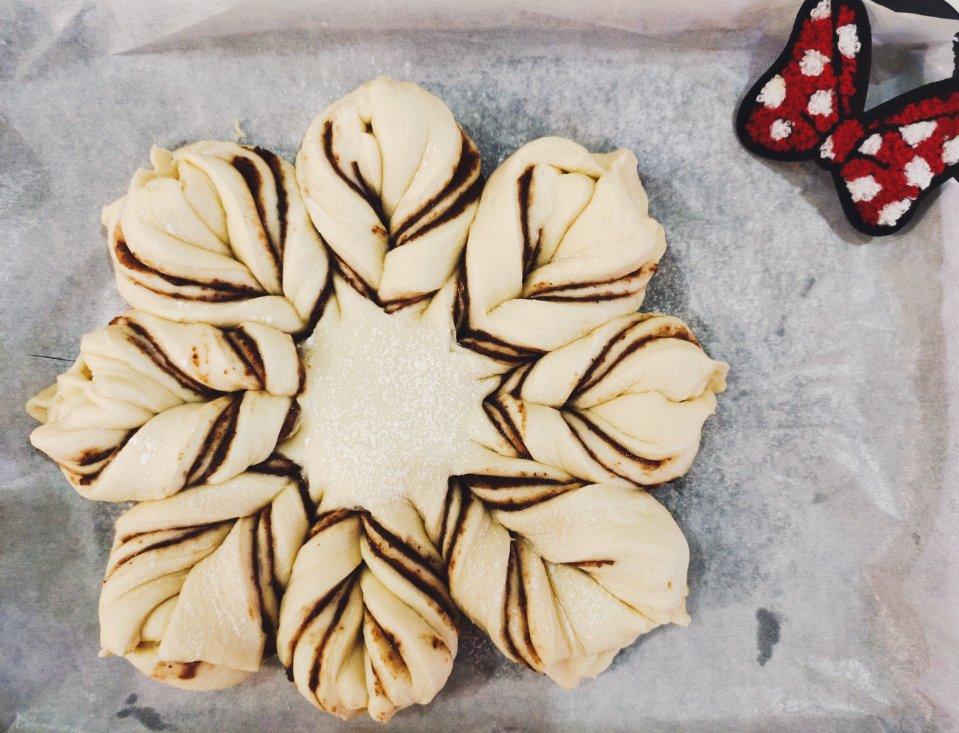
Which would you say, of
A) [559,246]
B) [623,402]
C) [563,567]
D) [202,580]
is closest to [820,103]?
[559,246]

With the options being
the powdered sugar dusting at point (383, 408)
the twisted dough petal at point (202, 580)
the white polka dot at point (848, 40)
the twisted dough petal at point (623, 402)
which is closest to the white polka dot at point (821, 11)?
the white polka dot at point (848, 40)

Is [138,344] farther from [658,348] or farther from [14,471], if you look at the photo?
[658,348]

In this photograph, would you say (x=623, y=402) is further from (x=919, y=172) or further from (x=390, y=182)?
(x=919, y=172)

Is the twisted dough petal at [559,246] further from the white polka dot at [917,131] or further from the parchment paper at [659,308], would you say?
the white polka dot at [917,131]

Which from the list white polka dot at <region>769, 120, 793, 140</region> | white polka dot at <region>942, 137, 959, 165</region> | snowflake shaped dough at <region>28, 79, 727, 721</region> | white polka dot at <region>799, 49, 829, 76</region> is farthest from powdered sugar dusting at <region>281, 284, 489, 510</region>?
white polka dot at <region>942, 137, 959, 165</region>

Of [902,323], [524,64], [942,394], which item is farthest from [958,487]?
[524,64]

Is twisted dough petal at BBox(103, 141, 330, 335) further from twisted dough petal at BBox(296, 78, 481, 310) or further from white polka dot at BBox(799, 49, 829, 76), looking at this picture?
white polka dot at BBox(799, 49, 829, 76)

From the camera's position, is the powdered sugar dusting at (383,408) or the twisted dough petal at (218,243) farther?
the powdered sugar dusting at (383,408)

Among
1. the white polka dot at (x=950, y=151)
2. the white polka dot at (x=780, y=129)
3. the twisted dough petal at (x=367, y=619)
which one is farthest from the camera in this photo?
the white polka dot at (x=780, y=129)
